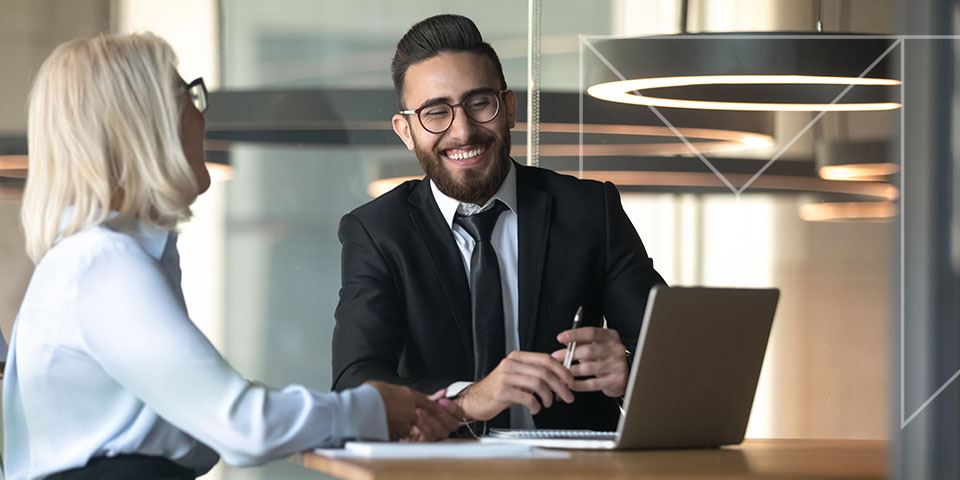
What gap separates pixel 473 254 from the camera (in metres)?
2.72

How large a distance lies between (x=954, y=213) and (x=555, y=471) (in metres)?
0.71

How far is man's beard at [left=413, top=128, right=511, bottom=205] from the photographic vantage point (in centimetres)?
276

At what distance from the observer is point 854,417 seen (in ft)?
12.3

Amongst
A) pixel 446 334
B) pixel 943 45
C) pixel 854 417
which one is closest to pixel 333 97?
pixel 446 334

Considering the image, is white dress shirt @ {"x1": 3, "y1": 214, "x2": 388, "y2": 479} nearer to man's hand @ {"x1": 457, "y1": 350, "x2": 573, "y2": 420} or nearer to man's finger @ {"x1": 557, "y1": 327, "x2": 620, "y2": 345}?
man's hand @ {"x1": 457, "y1": 350, "x2": 573, "y2": 420}

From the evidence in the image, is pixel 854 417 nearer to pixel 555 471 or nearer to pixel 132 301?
pixel 555 471

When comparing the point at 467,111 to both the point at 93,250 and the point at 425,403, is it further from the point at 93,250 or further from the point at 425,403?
the point at 93,250

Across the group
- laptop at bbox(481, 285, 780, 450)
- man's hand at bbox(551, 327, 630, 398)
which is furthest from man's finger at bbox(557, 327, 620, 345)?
laptop at bbox(481, 285, 780, 450)

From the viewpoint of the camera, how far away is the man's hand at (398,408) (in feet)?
6.30

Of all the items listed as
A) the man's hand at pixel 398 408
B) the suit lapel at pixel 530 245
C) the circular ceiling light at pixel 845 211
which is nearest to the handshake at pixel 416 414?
the man's hand at pixel 398 408

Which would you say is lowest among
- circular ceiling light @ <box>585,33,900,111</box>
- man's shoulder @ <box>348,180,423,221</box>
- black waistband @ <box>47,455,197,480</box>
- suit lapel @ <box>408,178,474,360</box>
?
black waistband @ <box>47,455,197,480</box>

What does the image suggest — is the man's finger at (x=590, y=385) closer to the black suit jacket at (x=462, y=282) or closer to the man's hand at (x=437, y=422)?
the man's hand at (x=437, y=422)

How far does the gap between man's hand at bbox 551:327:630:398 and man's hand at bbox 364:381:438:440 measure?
33cm

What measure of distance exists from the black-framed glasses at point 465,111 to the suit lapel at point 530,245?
0.19 m
